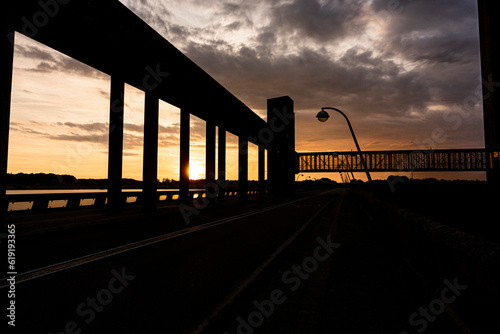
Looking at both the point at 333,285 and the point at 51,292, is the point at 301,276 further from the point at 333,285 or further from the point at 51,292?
the point at 51,292

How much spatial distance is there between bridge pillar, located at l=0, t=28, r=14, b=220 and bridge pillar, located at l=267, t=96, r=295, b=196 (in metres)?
42.1

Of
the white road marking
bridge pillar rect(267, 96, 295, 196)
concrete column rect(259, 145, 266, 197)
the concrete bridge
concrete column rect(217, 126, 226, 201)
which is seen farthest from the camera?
bridge pillar rect(267, 96, 295, 196)

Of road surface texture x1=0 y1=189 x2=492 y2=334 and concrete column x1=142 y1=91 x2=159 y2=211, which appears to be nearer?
road surface texture x1=0 y1=189 x2=492 y2=334

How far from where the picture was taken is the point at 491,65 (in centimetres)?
1819

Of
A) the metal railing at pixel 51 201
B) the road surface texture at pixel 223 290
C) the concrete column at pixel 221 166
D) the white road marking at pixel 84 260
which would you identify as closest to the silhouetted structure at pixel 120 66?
the concrete column at pixel 221 166

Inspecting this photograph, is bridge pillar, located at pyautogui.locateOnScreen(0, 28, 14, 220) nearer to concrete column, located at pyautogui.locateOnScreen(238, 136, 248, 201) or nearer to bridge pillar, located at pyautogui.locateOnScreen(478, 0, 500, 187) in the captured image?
bridge pillar, located at pyautogui.locateOnScreen(478, 0, 500, 187)

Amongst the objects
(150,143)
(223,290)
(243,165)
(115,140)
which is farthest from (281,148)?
(223,290)

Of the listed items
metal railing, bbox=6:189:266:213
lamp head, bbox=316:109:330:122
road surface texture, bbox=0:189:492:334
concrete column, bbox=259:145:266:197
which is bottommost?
road surface texture, bbox=0:189:492:334

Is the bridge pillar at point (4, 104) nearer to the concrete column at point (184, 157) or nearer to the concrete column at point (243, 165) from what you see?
the concrete column at point (184, 157)

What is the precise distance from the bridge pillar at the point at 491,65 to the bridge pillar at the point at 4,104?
815 inches

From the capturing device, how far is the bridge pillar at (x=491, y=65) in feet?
57.6

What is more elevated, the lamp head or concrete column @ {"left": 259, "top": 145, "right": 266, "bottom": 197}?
the lamp head

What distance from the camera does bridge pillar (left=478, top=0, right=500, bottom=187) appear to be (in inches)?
692

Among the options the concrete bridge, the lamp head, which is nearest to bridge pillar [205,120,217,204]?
the lamp head
